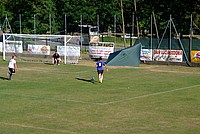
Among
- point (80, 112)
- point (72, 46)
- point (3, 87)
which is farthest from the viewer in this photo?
point (72, 46)

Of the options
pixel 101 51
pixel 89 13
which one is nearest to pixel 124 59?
pixel 101 51

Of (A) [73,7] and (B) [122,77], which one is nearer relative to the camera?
(B) [122,77]

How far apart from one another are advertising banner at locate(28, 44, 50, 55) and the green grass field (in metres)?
16.4

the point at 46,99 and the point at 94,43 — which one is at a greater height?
the point at 94,43

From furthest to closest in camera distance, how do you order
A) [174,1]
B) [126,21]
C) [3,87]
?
[126,21]
[174,1]
[3,87]

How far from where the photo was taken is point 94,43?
51.1 meters

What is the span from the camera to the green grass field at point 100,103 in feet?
54.3

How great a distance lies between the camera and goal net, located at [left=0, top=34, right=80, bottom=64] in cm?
5075

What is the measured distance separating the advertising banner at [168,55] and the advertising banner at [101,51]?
5182 millimetres

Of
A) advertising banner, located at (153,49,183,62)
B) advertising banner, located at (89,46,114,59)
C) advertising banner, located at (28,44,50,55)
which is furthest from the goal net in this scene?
advertising banner, located at (153,49,183,62)

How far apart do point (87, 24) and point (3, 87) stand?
146 ft

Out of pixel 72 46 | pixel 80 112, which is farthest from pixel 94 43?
pixel 80 112

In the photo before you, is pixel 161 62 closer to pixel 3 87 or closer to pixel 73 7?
pixel 3 87

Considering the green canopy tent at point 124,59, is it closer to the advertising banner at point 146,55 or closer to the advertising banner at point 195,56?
the advertising banner at point 146,55
